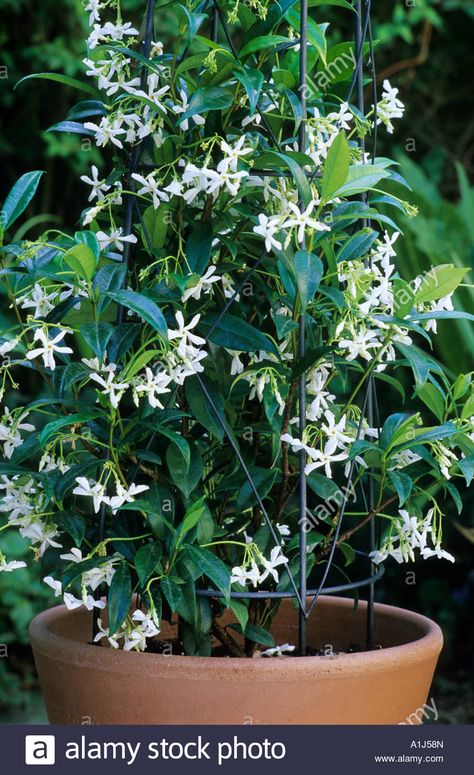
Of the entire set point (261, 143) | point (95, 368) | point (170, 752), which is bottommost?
point (170, 752)

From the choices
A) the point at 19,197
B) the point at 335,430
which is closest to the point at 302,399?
the point at 335,430

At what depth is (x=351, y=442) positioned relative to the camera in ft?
3.40

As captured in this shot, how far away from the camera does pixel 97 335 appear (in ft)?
2.88

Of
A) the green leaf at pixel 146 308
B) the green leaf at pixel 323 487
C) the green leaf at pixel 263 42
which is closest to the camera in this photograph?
the green leaf at pixel 146 308

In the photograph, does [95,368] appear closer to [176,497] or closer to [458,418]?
[176,497]

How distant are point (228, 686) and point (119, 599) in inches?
5.3

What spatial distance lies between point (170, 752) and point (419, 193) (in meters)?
2.14

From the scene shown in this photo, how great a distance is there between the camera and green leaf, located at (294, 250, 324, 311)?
34.2 inches

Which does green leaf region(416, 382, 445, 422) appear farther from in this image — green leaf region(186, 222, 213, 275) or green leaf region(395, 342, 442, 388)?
green leaf region(186, 222, 213, 275)

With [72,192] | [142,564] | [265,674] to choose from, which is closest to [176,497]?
[142,564]

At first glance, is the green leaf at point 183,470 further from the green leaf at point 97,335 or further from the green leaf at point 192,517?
the green leaf at point 97,335

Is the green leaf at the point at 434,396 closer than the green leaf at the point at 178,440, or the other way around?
the green leaf at the point at 178,440

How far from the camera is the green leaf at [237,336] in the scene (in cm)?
93

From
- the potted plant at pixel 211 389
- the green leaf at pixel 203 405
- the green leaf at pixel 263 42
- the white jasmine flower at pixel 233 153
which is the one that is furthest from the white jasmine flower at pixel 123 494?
the green leaf at pixel 263 42
